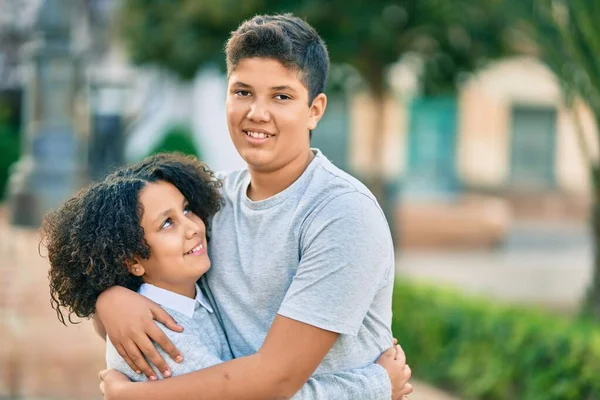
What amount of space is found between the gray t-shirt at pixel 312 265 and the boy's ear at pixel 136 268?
180mm

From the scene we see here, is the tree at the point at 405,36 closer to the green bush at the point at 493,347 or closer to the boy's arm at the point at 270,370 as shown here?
the green bush at the point at 493,347

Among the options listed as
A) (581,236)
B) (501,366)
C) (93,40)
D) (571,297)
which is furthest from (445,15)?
(93,40)

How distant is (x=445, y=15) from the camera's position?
1129 centimetres

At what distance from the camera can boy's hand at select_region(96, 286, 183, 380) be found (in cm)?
229

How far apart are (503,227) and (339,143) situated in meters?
6.44

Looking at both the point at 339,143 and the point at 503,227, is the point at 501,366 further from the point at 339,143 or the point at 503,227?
the point at 339,143

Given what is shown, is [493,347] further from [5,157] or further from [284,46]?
[5,157]

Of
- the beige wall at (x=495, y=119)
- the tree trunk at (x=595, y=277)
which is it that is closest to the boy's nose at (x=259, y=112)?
the tree trunk at (x=595, y=277)

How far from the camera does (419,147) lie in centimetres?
2431

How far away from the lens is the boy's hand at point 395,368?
2.42 m

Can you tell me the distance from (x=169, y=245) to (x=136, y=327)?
22cm

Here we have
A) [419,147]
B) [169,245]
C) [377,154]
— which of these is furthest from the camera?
[419,147]

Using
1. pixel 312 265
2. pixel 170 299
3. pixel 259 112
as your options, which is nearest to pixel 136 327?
pixel 170 299

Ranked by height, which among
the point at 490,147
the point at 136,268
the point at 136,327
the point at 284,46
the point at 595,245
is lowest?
the point at 490,147
